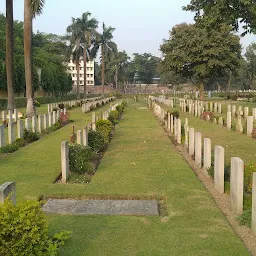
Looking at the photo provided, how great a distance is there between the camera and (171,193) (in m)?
6.63

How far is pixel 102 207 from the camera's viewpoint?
5.93m

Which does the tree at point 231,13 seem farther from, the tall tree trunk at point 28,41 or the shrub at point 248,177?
the tall tree trunk at point 28,41

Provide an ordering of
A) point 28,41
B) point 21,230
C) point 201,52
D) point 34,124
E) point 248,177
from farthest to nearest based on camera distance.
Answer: point 201,52 < point 28,41 < point 34,124 < point 248,177 < point 21,230

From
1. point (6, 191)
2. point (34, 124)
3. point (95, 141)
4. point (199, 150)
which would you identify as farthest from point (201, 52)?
point (6, 191)

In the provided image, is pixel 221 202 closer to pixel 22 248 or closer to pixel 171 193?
pixel 171 193

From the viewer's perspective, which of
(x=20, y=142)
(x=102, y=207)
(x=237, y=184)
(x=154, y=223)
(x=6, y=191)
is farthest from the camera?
(x=20, y=142)

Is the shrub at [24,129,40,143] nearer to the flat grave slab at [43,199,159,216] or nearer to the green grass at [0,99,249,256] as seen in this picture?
the green grass at [0,99,249,256]

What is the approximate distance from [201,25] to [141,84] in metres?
99.3

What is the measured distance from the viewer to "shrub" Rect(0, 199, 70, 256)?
357cm

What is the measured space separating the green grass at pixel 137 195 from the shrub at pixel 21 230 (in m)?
0.65

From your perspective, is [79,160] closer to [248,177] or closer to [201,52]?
[248,177]

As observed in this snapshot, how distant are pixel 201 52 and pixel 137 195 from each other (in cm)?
3150

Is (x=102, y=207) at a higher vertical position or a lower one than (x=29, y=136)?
lower

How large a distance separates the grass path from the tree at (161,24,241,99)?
2868 cm
